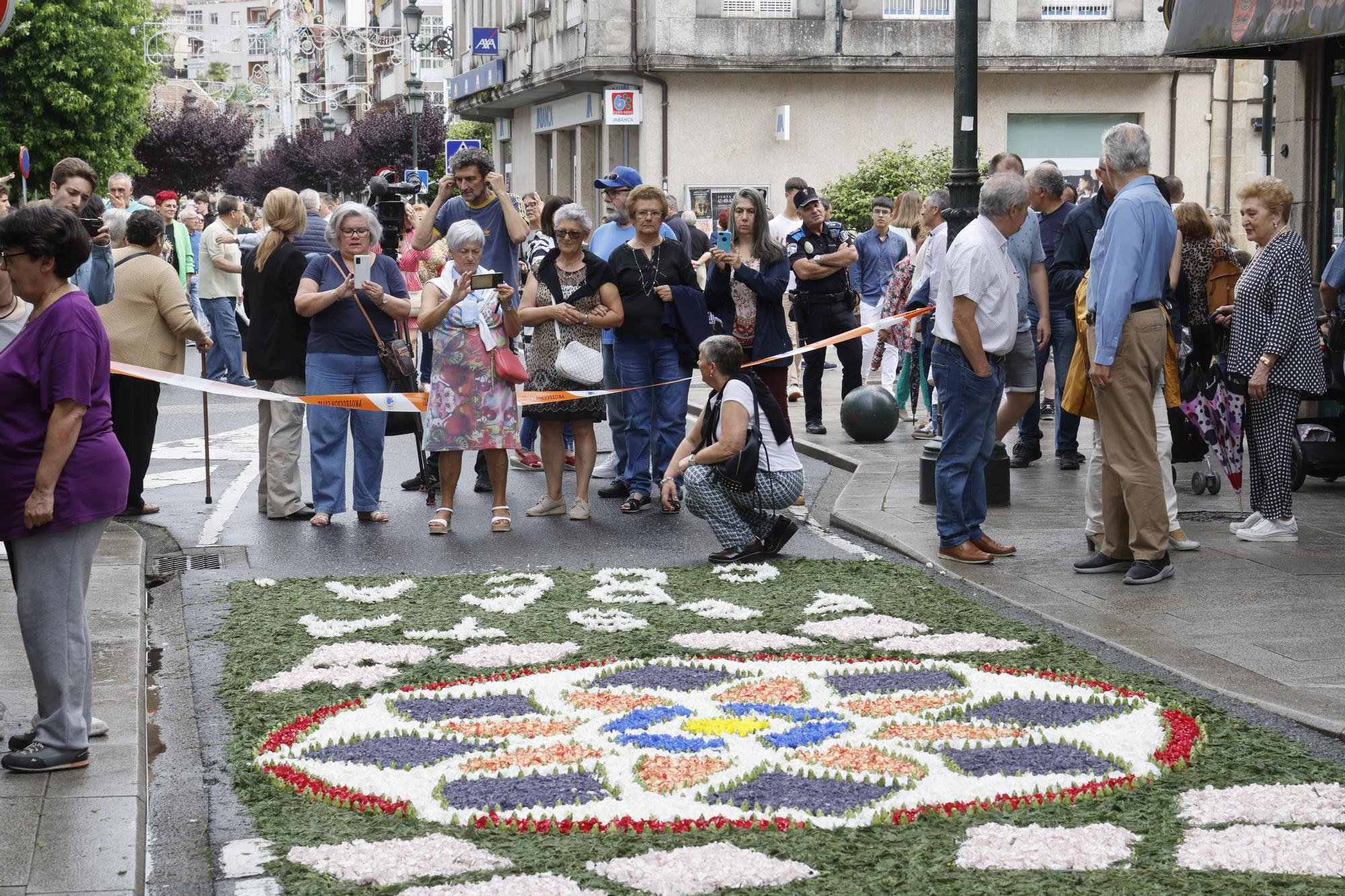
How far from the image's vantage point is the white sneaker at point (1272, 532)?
→ 9.65 metres

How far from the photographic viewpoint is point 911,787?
17.6 feet

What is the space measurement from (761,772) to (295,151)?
238ft

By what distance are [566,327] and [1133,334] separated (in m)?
4.10

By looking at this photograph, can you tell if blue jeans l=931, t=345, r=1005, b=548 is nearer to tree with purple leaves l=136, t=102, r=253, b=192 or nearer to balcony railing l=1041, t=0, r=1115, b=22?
balcony railing l=1041, t=0, r=1115, b=22

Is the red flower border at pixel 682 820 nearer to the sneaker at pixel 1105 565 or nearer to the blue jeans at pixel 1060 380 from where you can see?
the sneaker at pixel 1105 565

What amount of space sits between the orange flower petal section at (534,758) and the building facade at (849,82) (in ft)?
100

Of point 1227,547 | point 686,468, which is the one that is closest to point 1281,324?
point 1227,547

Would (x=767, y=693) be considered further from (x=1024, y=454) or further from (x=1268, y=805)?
(x=1024, y=454)

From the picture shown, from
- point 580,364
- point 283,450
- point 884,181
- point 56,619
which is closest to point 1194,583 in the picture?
point 580,364

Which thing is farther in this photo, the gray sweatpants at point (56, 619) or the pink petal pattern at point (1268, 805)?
the gray sweatpants at point (56, 619)

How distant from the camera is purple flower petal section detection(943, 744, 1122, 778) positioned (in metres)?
5.56

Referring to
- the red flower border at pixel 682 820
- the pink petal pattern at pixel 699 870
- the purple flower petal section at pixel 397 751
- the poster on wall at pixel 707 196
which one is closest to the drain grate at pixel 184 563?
the red flower border at pixel 682 820

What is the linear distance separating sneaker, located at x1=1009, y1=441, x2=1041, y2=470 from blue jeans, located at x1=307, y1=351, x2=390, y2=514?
4.66m

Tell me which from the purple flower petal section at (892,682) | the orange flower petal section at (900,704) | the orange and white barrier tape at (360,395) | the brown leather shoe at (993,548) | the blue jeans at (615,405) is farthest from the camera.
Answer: the blue jeans at (615,405)
